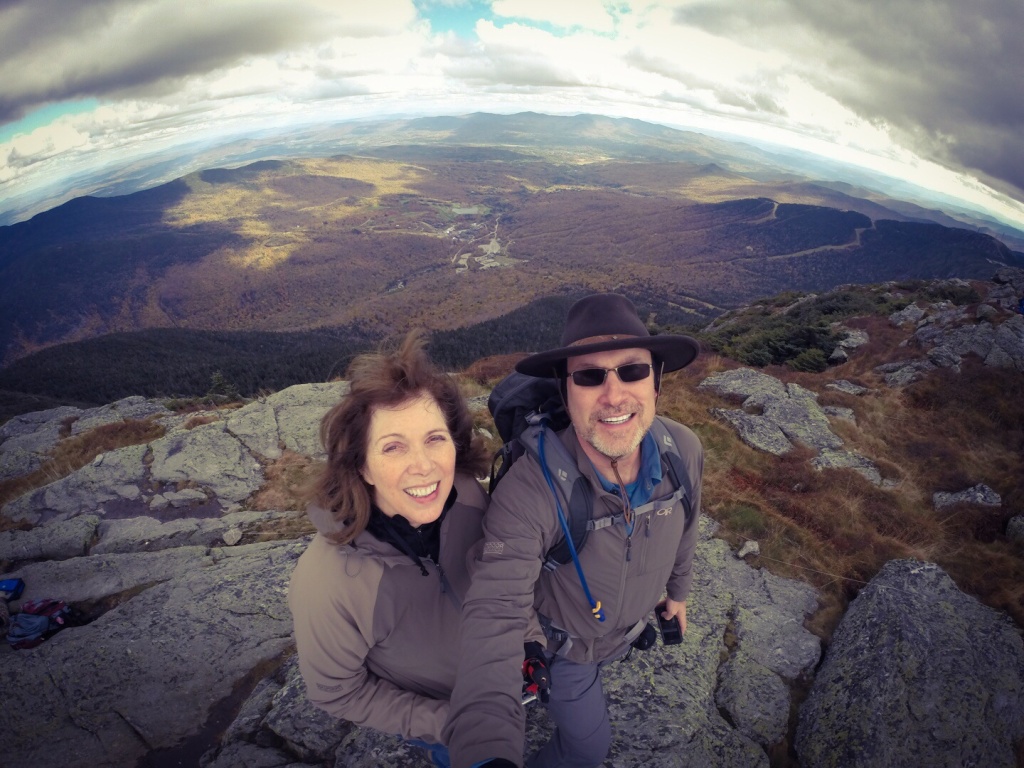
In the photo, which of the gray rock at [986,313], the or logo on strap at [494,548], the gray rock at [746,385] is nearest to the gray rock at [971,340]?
the gray rock at [986,313]

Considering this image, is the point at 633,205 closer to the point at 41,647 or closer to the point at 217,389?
the point at 217,389

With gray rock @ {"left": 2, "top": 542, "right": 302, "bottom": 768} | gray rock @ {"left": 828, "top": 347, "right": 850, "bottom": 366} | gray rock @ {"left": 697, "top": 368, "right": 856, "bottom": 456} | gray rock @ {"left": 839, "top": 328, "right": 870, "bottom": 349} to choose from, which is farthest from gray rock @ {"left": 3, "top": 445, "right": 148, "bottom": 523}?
gray rock @ {"left": 839, "top": 328, "right": 870, "bottom": 349}

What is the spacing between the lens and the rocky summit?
144 inches

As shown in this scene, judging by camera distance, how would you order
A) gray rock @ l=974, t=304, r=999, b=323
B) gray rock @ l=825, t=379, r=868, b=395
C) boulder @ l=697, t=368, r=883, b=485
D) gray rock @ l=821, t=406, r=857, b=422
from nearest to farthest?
boulder @ l=697, t=368, r=883, b=485
gray rock @ l=821, t=406, r=857, b=422
gray rock @ l=825, t=379, r=868, b=395
gray rock @ l=974, t=304, r=999, b=323

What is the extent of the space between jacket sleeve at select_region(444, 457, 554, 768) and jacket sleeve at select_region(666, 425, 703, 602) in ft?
3.89

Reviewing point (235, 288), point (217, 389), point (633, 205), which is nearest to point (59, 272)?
point (235, 288)

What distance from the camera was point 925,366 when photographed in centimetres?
1348

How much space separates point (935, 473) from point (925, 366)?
7.22m

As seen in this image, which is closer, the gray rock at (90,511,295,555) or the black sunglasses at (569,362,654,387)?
the black sunglasses at (569,362,654,387)

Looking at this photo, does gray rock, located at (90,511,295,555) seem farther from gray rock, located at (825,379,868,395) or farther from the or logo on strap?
gray rock, located at (825,379,868,395)

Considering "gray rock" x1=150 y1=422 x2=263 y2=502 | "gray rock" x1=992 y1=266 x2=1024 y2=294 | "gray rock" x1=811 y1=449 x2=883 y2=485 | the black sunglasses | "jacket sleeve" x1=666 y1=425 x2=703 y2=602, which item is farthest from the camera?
"gray rock" x1=992 y1=266 x2=1024 y2=294

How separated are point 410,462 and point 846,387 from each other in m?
14.6

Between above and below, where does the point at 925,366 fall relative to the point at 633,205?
below

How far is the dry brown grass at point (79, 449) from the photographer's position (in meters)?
11.2
